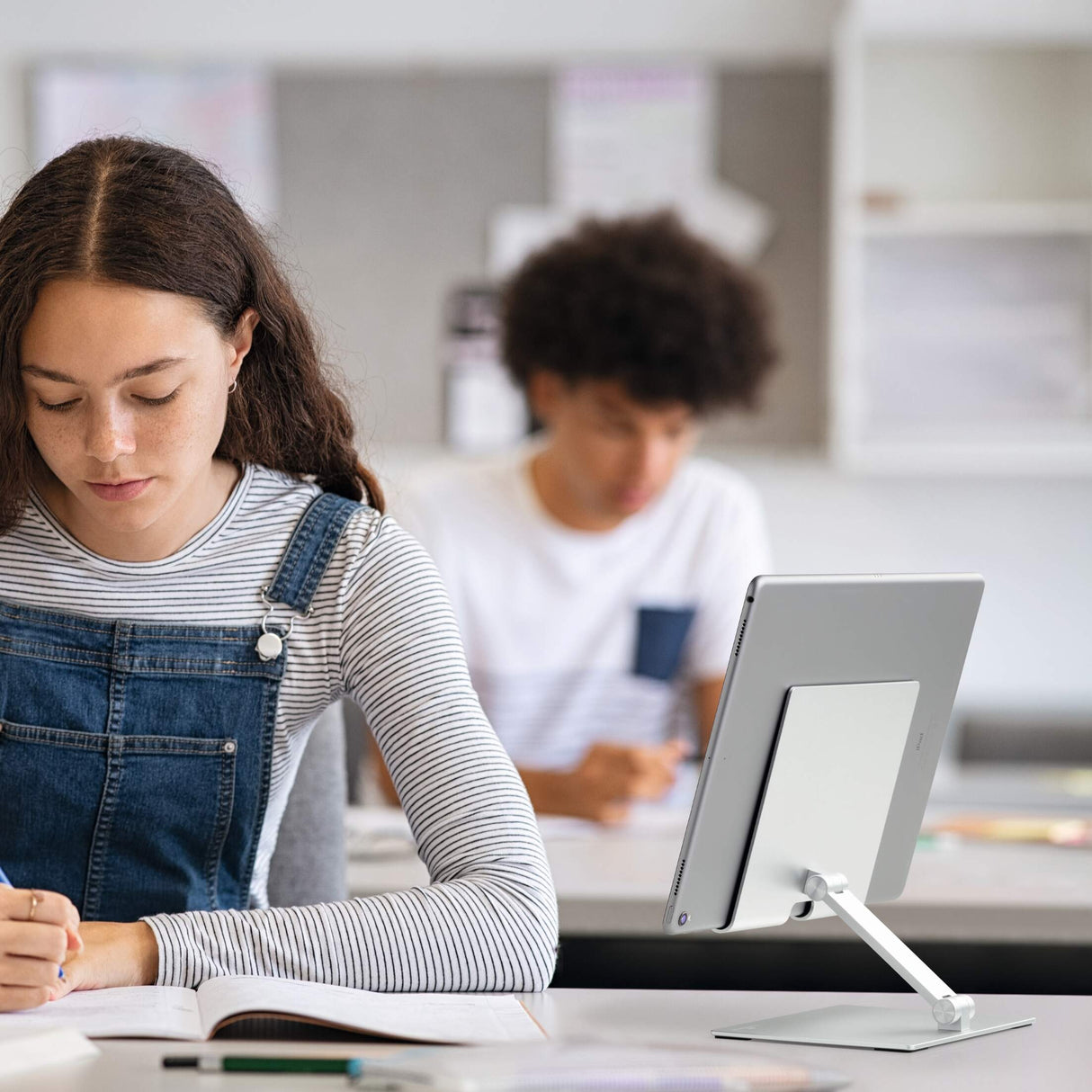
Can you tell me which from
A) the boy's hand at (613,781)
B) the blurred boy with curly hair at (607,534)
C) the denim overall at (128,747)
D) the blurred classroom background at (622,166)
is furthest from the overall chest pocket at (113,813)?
the blurred classroom background at (622,166)

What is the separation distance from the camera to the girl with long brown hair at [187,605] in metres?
1.08

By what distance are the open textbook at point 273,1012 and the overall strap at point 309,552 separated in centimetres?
35

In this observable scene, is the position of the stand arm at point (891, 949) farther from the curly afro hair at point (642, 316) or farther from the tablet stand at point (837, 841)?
the curly afro hair at point (642, 316)

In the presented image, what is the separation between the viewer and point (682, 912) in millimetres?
925

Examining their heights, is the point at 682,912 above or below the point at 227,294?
below

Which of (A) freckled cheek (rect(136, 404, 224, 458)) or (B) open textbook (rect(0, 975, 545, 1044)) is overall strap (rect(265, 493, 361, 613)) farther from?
(B) open textbook (rect(0, 975, 545, 1044))

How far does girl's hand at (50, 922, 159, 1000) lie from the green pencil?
6.8 inches

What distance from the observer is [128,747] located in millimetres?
1159

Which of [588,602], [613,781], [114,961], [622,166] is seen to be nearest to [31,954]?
[114,961]

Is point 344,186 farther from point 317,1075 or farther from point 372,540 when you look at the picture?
point 317,1075

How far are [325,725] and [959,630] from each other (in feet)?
2.14

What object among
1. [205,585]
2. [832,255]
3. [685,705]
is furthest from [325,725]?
[832,255]

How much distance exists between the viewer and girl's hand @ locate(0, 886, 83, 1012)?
901 millimetres

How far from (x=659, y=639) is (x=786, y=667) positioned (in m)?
1.42
